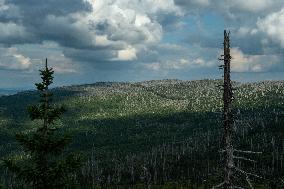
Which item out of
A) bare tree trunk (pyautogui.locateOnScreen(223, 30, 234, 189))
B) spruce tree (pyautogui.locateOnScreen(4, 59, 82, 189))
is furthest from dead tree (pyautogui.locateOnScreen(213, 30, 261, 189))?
spruce tree (pyautogui.locateOnScreen(4, 59, 82, 189))

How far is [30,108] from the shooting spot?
89.8 ft

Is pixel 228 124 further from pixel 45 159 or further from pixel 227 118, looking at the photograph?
pixel 45 159

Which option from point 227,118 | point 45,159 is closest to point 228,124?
point 227,118

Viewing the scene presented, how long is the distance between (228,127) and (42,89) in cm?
1362

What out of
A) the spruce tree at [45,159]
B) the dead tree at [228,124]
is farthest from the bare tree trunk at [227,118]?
the spruce tree at [45,159]

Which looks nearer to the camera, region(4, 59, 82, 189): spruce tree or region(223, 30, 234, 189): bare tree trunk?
region(223, 30, 234, 189): bare tree trunk

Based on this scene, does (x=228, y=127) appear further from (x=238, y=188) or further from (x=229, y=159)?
(x=238, y=188)

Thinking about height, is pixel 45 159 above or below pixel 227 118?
below

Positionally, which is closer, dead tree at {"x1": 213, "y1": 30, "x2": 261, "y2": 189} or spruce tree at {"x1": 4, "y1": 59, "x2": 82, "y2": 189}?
dead tree at {"x1": 213, "y1": 30, "x2": 261, "y2": 189}

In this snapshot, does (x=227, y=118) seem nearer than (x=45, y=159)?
Yes

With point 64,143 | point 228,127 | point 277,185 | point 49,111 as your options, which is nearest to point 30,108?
point 49,111

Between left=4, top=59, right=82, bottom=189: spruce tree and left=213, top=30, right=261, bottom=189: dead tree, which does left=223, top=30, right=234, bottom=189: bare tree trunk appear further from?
left=4, top=59, right=82, bottom=189: spruce tree

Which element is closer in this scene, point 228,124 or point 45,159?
point 228,124

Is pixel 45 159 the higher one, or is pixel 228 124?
pixel 228 124
